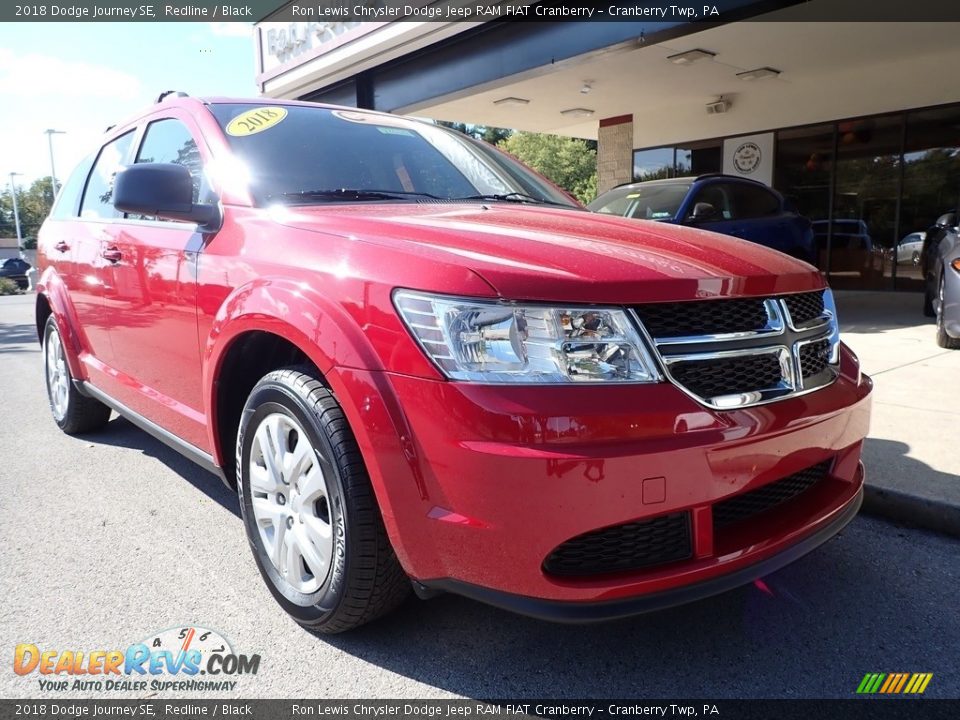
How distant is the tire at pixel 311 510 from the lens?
75.0 inches

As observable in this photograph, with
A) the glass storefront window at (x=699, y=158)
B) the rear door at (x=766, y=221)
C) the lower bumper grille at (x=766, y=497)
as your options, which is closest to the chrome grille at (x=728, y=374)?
the lower bumper grille at (x=766, y=497)

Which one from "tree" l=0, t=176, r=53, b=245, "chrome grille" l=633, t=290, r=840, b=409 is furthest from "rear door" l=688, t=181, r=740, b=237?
"tree" l=0, t=176, r=53, b=245

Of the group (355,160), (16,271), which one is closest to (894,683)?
(355,160)

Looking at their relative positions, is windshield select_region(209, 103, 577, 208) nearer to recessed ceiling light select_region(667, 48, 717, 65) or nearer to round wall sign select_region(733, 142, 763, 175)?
recessed ceiling light select_region(667, 48, 717, 65)

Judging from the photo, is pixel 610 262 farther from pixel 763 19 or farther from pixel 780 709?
pixel 763 19

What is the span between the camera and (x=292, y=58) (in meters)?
13.9

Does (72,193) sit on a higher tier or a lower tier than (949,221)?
higher

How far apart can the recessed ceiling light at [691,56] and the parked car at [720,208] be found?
82.5 inches

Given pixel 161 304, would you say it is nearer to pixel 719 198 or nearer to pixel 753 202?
pixel 719 198

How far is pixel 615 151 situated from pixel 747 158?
2476 mm

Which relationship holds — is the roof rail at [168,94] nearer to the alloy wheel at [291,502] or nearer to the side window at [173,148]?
the side window at [173,148]

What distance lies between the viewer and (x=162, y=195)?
2.48 metres

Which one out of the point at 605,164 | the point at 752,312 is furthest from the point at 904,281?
the point at 752,312

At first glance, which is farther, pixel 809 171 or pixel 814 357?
pixel 809 171
